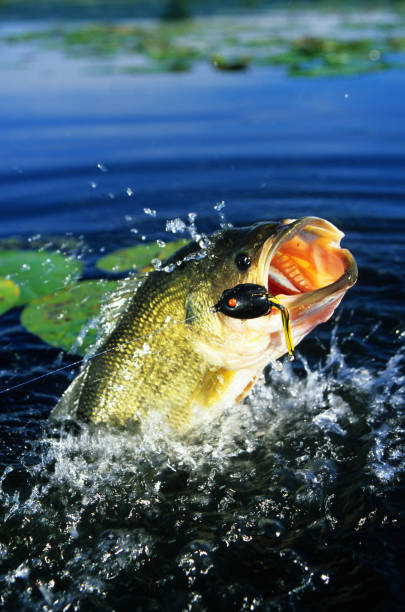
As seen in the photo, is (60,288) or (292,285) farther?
(60,288)

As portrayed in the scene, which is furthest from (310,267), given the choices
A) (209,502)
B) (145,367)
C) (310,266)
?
(209,502)

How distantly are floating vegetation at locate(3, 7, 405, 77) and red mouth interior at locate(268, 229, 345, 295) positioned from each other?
838cm

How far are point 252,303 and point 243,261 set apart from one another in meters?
0.21

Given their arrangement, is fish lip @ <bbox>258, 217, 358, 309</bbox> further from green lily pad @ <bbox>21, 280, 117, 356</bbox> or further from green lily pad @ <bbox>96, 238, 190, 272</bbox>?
green lily pad @ <bbox>96, 238, 190, 272</bbox>

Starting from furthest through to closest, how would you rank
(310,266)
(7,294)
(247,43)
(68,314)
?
(247,43) < (7,294) < (68,314) < (310,266)

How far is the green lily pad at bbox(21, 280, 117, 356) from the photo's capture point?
13.9 ft

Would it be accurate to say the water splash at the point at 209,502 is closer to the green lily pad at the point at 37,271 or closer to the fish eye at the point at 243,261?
the fish eye at the point at 243,261

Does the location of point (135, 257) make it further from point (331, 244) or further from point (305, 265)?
point (331, 244)

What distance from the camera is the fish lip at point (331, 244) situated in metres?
2.61

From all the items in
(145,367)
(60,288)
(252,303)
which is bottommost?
(60,288)

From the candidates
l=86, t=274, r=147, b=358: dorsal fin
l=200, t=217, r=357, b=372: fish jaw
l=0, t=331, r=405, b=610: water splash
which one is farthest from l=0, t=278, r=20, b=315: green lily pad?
l=200, t=217, r=357, b=372: fish jaw

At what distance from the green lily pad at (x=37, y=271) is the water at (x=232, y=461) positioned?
0.19 meters

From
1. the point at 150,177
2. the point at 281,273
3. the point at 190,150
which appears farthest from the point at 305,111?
the point at 281,273

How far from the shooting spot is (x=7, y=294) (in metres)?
4.84
